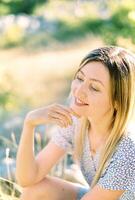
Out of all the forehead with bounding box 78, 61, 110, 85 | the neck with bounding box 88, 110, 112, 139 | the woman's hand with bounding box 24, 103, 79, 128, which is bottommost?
the neck with bounding box 88, 110, 112, 139

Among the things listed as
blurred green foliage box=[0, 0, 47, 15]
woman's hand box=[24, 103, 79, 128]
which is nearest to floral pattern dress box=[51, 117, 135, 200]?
woman's hand box=[24, 103, 79, 128]

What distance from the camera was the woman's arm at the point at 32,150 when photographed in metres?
2.69

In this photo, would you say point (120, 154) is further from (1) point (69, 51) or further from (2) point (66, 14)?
(2) point (66, 14)

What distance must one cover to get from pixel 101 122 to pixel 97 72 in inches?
9.4

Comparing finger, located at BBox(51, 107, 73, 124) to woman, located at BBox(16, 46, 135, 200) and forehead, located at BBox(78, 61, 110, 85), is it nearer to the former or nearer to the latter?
woman, located at BBox(16, 46, 135, 200)

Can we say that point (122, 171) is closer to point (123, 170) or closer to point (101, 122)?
point (123, 170)

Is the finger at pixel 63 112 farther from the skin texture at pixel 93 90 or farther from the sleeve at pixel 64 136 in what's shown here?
the sleeve at pixel 64 136

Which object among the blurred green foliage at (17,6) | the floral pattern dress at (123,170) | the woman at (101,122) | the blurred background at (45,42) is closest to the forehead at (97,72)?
the woman at (101,122)

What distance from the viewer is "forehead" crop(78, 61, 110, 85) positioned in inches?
103

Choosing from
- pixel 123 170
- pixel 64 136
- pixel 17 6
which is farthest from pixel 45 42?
pixel 123 170

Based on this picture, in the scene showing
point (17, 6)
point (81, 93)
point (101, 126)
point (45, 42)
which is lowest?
point (45, 42)

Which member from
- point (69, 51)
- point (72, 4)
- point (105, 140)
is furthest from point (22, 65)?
point (105, 140)

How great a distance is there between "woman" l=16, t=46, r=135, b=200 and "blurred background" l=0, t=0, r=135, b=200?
5.88 ft

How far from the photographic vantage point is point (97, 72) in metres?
2.63
